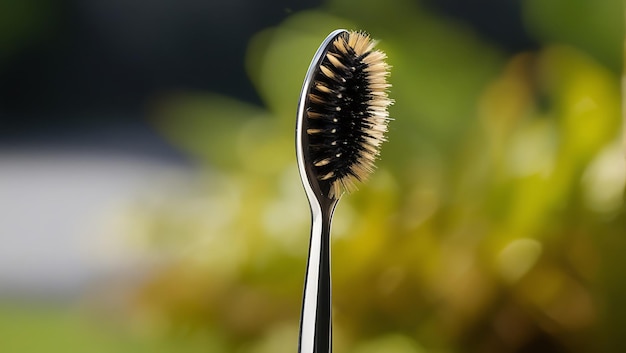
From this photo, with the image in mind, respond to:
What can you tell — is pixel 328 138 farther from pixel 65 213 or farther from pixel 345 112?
pixel 65 213

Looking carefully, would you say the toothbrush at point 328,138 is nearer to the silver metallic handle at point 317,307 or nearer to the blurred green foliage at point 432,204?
the silver metallic handle at point 317,307

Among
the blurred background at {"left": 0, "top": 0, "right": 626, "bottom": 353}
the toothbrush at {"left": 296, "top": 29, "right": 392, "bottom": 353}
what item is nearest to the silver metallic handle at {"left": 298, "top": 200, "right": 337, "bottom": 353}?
the toothbrush at {"left": 296, "top": 29, "right": 392, "bottom": 353}

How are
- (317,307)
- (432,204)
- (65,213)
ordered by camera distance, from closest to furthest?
(317,307), (65,213), (432,204)

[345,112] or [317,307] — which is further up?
[345,112]

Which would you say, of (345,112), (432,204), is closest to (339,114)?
(345,112)

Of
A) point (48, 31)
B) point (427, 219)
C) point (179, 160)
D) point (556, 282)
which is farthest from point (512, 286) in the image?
point (48, 31)
